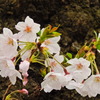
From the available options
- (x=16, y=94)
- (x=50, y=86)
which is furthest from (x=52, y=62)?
(x=16, y=94)

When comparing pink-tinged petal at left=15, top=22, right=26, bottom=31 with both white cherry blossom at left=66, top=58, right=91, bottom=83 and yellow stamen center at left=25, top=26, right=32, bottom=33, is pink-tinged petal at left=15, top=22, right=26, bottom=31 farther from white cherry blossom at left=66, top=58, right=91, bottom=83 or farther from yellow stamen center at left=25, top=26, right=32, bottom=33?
white cherry blossom at left=66, top=58, right=91, bottom=83

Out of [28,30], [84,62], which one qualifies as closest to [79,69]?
[84,62]

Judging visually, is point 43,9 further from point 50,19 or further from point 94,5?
point 94,5

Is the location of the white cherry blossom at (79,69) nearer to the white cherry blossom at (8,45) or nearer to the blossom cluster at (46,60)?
the blossom cluster at (46,60)

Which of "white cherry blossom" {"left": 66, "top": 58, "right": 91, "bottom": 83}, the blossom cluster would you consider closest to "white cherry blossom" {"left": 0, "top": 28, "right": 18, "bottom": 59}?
the blossom cluster

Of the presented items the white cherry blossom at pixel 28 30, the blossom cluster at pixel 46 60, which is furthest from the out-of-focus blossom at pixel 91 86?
the white cherry blossom at pixel 28 30

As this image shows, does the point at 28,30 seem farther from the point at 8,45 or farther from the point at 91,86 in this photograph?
the point at 91,86
